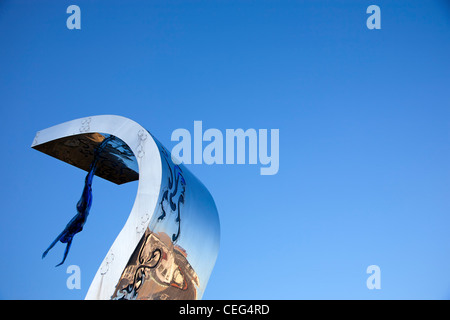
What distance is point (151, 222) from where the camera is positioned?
488 centimetres

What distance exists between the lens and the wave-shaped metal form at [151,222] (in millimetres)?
4691

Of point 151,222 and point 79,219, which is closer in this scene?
point 151,222

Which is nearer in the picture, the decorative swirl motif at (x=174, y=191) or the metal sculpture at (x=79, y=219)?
the decorative swirl motif at (x=174, y=191)

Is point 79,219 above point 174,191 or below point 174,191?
below

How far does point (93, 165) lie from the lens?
25.6 feet

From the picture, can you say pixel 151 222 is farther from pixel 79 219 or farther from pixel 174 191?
pixel 79 219

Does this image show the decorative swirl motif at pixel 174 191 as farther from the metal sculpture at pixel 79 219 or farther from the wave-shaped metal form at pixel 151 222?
the metal sculpture at pixel 79 219

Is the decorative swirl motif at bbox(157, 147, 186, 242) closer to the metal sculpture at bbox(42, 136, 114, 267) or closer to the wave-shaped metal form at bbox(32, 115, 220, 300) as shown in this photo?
the wave-shaped metal form at bbox(32, 115, 220, 300)

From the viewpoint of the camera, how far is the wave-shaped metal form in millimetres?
4691

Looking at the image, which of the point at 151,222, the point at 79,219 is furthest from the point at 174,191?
the point at 79,219

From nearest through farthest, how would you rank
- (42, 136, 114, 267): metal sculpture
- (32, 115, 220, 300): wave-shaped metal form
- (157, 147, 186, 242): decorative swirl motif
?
(32, 115, 220, 300): wave-shaped metal form < (157, 147, 186, 242): decorative swirl motif < (42, 136, 114, 267): metal sculpture

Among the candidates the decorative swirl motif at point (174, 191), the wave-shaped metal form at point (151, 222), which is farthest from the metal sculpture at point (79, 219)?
the decorative swirl motif at point (174, 191)

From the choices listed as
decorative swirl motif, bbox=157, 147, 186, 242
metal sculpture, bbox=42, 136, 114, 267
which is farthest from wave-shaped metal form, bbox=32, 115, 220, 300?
metal sculpture, bbox=42, 136, 114, 267
